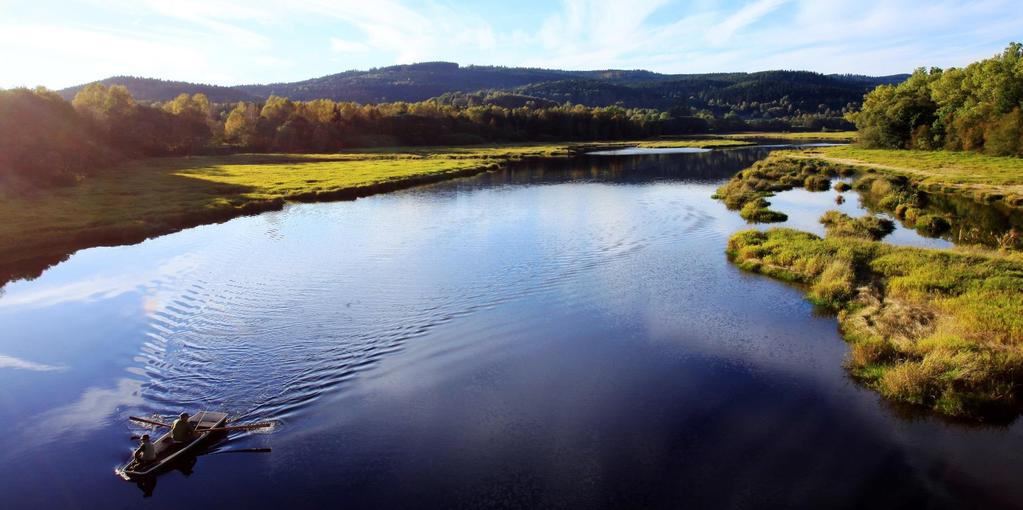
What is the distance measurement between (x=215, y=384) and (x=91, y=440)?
376cm

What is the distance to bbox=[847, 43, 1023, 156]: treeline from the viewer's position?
269 feet

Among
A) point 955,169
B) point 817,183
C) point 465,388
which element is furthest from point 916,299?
point 955,169

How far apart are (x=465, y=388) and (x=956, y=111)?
350 ft

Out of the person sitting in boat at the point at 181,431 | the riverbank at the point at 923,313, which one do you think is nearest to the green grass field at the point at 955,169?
the riverbank at the point at 923,313

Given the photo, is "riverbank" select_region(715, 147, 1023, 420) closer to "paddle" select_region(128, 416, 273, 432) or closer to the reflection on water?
the reflection on water

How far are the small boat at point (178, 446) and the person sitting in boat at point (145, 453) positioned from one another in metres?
0.11

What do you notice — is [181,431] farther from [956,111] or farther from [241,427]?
[956,111]

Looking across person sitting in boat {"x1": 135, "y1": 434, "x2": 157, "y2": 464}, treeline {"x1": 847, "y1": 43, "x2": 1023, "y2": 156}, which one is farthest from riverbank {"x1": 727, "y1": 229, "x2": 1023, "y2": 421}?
treeline {"x1": 847, "y1": 43, "x2": 1023, "y2": 156}

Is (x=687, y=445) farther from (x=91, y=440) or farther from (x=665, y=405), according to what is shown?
(x=91, y=440)

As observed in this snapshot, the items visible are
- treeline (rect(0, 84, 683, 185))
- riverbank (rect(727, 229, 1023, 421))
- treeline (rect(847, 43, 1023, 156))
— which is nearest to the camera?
riverbank (rect(727, 229, 1023, 421))

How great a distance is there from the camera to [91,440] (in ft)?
57.7

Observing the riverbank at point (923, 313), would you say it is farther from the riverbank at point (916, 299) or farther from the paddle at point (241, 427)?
the paddle at point (241, 427)

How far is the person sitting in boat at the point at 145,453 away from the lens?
1577 cm

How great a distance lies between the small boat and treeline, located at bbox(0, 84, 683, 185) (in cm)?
5891
